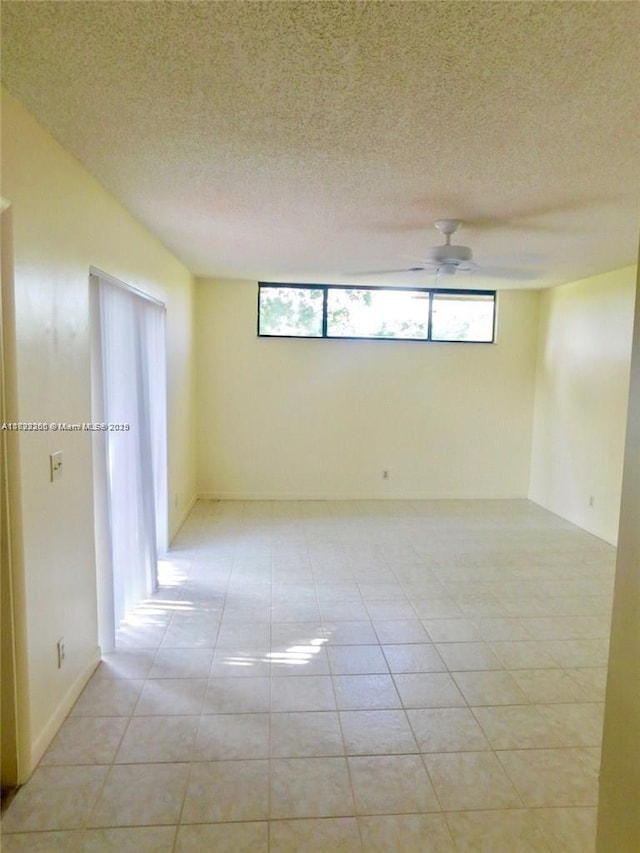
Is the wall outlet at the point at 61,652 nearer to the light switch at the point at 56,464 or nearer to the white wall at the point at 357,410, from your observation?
the light switch at the point at 56,464

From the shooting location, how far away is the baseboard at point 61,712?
1.94m

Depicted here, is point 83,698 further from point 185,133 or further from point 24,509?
point 185,133

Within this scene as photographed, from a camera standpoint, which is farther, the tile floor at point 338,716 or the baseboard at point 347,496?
the baseboard at point 347,496

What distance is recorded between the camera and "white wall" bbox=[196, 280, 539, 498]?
5.74 meters

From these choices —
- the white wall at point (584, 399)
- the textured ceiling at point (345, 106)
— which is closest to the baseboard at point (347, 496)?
the white wall at point (584, 399)

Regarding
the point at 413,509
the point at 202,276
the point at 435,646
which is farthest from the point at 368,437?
the point at 435,646

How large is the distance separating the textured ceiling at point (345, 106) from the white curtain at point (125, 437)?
2.14 ft

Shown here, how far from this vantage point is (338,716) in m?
2.25

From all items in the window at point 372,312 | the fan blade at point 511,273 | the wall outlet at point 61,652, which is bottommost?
the wall outlet at point 61,652

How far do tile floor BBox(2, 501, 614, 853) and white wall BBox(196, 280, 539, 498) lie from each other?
193 centimetres

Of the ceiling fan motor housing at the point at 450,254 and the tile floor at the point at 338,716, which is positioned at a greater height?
the ceiling fan motor housing at the point at 450,254

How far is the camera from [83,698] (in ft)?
7.66

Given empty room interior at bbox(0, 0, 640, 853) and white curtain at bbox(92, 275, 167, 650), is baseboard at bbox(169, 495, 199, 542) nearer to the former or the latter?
empty room interior at bbox(0, 0, 640, 853)

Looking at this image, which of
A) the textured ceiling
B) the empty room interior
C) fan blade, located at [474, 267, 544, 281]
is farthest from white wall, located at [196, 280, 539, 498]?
the textured ceiling
